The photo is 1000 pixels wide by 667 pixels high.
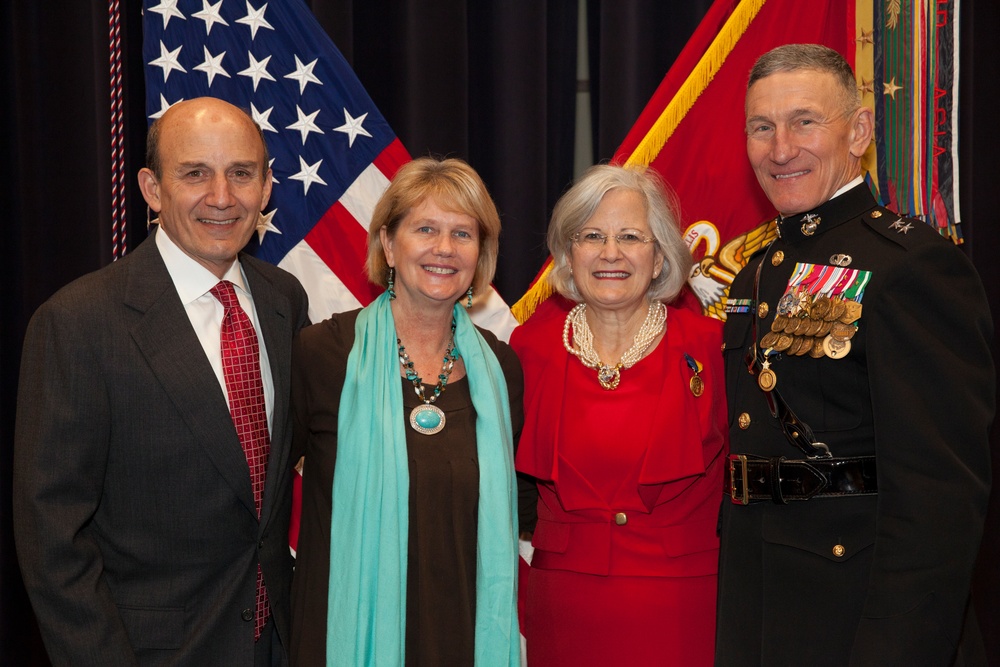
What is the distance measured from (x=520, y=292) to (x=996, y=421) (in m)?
2.03

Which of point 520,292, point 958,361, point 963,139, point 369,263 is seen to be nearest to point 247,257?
point 369,263

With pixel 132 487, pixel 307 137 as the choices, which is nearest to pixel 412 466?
pixel 132 487

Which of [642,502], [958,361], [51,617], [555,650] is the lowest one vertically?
[555,650]

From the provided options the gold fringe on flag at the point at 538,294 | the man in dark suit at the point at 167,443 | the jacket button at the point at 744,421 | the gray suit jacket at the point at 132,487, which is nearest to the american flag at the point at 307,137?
the gold fringe on flag at the point at 538,294

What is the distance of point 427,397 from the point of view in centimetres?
238

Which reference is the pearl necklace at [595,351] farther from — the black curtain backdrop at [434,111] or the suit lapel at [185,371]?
the black curtain backdrop at [434,111]

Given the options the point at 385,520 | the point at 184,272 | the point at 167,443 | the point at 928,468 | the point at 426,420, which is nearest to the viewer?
the point at 928,468

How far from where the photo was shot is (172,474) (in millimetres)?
1962

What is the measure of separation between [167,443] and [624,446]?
3.72 ft

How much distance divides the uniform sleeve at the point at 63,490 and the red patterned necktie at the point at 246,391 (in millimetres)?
285

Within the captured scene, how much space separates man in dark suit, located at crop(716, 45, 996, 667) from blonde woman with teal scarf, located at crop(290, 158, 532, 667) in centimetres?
60

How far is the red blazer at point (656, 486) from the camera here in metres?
2.32

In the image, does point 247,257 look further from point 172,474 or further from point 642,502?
point 642,502

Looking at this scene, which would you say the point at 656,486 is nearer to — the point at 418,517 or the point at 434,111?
the point at 418,517
